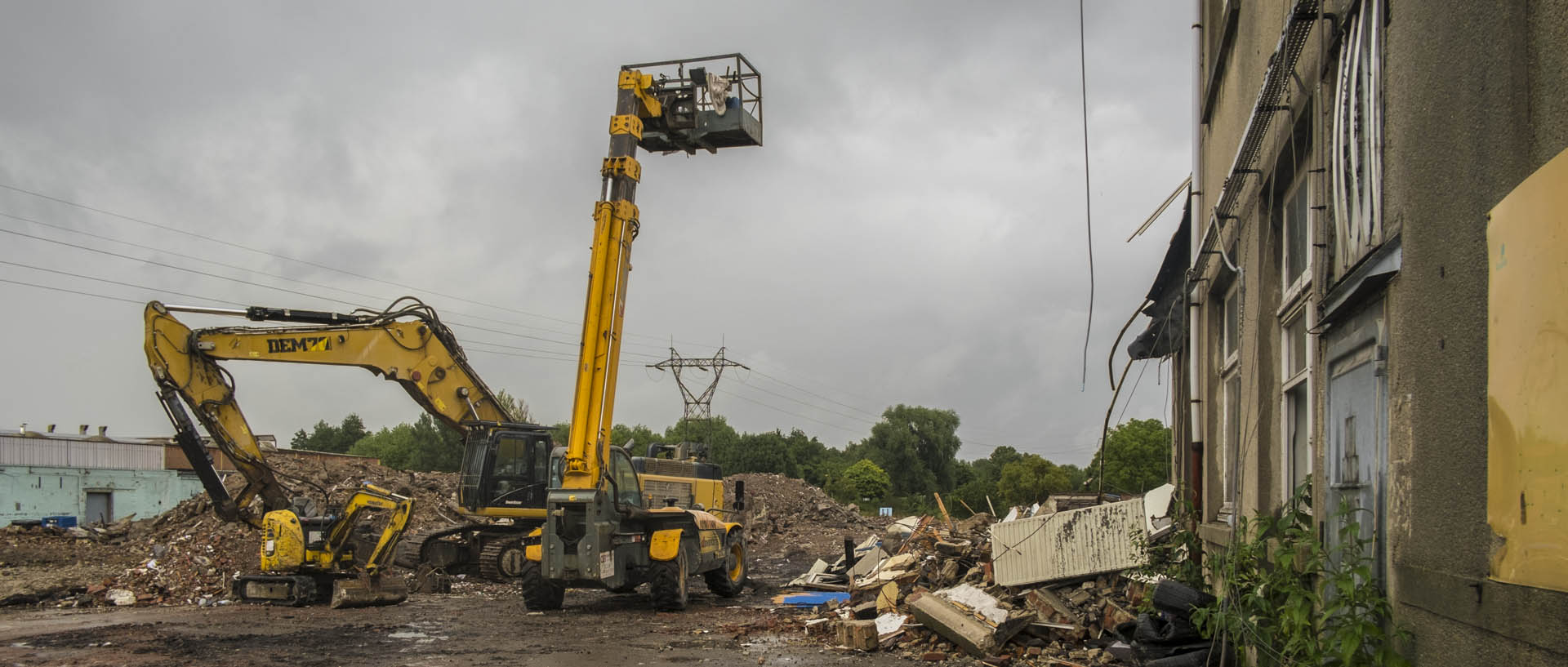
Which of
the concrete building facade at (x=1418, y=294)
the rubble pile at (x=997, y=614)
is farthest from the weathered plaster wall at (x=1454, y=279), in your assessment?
the rubble pile at (x=997, y=614)

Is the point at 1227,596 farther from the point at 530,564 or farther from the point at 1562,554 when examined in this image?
the point at 530,564

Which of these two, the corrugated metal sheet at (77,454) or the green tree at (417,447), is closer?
the corrugated metal sheet at (77,454)

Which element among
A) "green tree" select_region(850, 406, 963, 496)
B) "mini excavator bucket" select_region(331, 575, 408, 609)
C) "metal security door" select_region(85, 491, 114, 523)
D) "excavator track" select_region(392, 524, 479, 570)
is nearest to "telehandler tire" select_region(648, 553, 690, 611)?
"mini excavator bucket" select_region(331, 575, 408, 609)

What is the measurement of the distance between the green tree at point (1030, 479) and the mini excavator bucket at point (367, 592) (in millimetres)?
38568

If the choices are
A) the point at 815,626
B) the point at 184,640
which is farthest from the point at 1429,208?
the point at 184,640

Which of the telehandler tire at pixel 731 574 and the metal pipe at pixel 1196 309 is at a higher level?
the metal pipe at pixel 1196 309

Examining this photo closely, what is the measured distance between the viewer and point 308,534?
15625 millimetres

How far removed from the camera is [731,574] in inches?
669

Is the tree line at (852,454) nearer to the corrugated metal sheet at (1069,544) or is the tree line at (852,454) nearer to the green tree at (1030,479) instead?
the green tree at (1030,479)

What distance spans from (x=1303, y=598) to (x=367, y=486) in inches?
574

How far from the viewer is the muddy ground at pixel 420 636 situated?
1013 cm

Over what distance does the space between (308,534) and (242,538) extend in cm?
524

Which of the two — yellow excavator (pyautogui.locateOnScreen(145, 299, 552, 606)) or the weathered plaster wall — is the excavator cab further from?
the weathered plaster wall

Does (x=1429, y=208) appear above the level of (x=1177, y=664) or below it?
above
